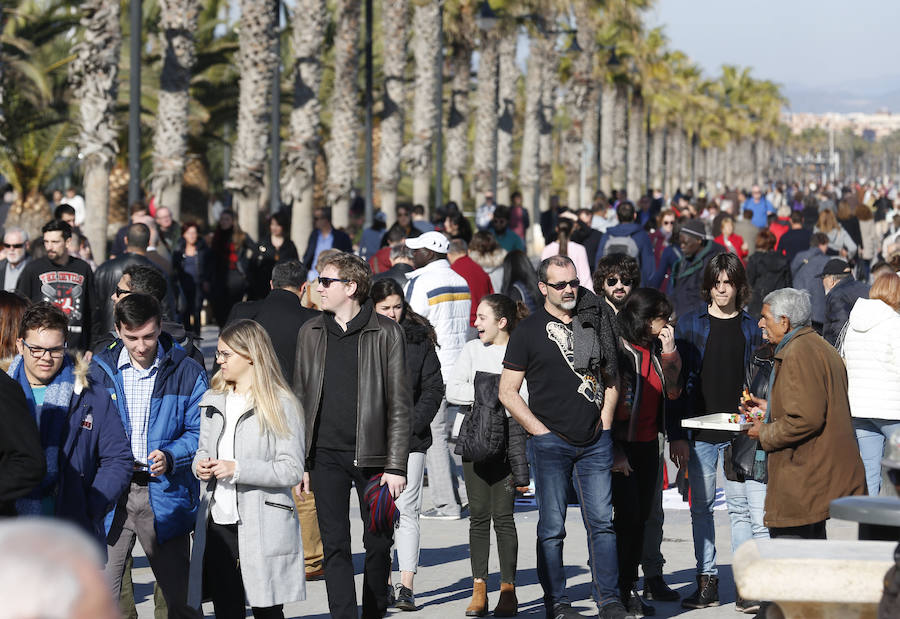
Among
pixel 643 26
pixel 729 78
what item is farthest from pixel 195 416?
pixel 729 78

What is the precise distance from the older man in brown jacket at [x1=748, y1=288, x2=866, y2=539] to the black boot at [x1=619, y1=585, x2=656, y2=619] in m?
1.10

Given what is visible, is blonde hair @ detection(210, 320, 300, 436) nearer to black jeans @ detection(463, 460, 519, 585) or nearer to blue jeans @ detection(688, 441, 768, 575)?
black jeans @ detection(463, 460, 519, 585)

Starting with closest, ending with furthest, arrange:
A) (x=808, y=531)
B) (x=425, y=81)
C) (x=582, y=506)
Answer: (x=808, y=531)
(x=582, y=506)
(x=425, y=81)

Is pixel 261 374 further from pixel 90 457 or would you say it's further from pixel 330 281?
pixel 330 281

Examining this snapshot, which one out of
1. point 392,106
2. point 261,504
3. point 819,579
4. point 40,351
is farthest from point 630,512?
point 392,106

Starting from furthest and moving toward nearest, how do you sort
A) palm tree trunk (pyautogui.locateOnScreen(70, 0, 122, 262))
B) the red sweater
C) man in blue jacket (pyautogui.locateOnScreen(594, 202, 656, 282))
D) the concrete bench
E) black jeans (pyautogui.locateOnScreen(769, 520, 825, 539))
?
palm tree trunk (pyautogui.locateOnScreen(70, 0, 122, 262)) → man in blue jacket (pyautogui.locateOnScreen(594, 202, 656, 282)) → the red sweater → black jeans (pyautogui.locateOnScreen(769, 520, 825, 539)) → the concrete bench

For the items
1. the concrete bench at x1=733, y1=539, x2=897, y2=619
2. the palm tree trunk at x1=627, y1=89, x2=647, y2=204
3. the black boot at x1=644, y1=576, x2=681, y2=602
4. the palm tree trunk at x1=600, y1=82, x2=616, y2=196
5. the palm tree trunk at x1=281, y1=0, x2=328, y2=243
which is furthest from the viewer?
the palm tree trunk at x1=627, y1=89, x2=647, y2=204

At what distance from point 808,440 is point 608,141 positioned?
6025cm

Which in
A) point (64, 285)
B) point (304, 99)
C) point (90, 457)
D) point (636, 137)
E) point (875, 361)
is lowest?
point (90, 457)

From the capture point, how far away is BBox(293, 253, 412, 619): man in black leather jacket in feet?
22.4

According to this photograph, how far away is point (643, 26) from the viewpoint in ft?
204

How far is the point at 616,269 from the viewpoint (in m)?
8.41

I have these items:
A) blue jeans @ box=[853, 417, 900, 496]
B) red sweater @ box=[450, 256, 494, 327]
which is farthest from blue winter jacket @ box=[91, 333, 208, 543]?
red sweater @ box=[450, 256, 494, 327]

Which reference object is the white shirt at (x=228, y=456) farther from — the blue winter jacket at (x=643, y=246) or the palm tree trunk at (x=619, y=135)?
the palm tree trunk at (x=619, y=135)
